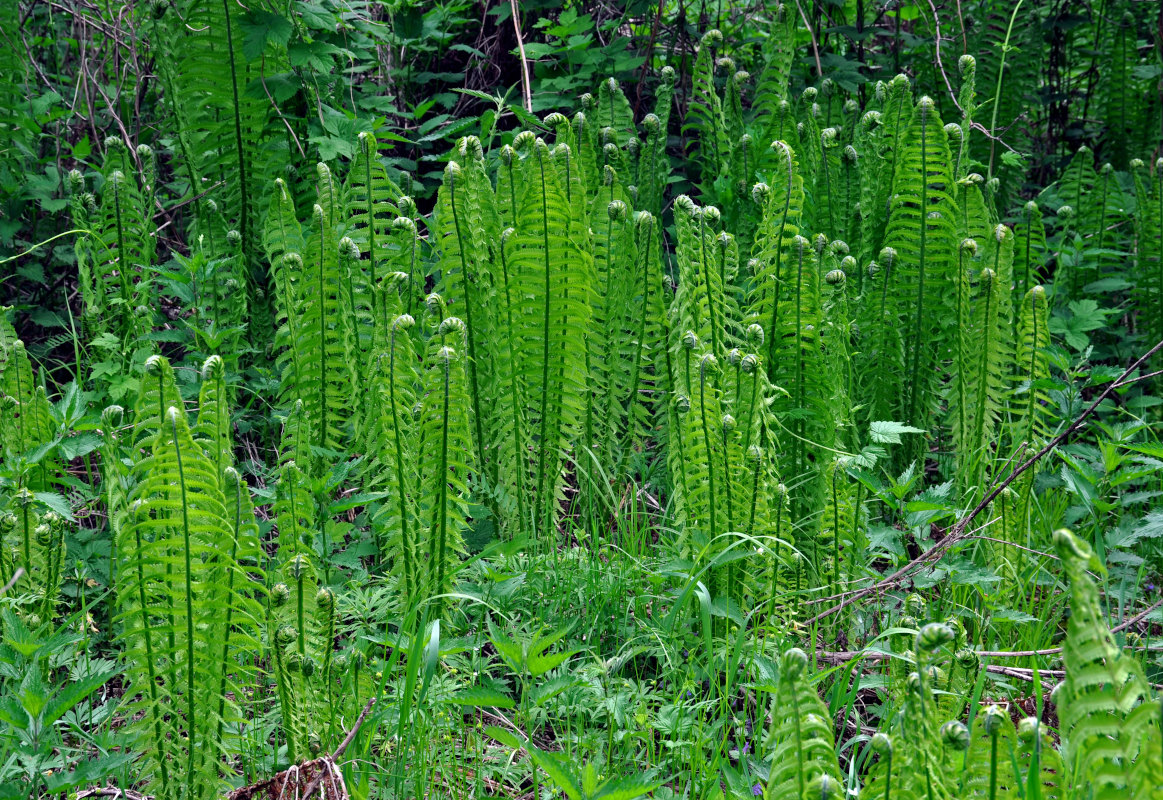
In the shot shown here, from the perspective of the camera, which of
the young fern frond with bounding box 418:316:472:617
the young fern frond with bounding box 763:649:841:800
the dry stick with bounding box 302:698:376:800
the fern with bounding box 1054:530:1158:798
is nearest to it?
A: the fern with bounding box 1054:530:1158:798

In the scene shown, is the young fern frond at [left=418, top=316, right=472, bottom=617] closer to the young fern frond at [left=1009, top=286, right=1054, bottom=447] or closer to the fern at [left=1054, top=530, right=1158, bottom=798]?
the fern at [left=1054, top=530, right=1158, bottom=798]

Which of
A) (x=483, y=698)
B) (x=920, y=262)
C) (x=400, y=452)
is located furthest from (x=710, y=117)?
(x=483, y=698)

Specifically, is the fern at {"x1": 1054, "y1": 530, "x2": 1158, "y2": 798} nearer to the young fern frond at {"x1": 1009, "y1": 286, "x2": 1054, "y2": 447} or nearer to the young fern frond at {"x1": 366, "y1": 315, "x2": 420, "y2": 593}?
the young fern frond at {"x1": 366, "y1": 315, "x2": 420, "y2": 593}

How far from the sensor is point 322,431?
3309 mm

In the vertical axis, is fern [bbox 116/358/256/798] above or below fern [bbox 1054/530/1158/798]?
below

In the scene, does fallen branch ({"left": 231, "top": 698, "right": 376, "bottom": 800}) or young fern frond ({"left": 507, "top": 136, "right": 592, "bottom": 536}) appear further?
young fern frond ({"left": 507, "top": 136, "right": 592, "bottom": 536})

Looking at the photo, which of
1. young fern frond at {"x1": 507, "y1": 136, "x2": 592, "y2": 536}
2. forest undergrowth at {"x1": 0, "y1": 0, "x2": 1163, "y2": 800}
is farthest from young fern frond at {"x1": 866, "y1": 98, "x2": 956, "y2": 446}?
young fern frond at {"x1": 507, "y1": 136, "x2": 592, "y2": 536}

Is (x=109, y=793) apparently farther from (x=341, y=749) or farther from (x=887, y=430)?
(x=887, y=430)

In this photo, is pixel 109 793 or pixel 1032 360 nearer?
pixel 109 793

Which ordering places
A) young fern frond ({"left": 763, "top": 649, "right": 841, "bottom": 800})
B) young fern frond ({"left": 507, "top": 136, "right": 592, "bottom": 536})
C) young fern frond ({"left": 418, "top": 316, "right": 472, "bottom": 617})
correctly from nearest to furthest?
young fern frond ({"left": 763, "top": 649, "right": 841, "bottom": 800}) → young fern frond ({"left": 418, "top": 316, "right": 472, "bottom": 617}) → young fern frond ({"left": 507, "top": 136, "right": 592, "bottom": 536})

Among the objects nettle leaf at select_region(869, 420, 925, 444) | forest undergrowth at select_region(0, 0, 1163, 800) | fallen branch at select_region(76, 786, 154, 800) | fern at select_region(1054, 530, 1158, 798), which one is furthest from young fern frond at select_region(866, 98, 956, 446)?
fallen branch at select_region(76, 786, 154, 800)

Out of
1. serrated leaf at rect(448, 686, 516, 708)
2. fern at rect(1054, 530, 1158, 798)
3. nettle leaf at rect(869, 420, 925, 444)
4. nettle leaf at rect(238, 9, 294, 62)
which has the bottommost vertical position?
serrated leaf at rect(448, 686, 516, 708)

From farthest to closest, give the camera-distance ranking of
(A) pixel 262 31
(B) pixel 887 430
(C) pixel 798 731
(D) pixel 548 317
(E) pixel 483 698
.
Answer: (A) pixel 262 31 < (D) pixel 548 317 < (B) pixel 887 430 < (E) pixel 483 698 < (C) pixel 798 731

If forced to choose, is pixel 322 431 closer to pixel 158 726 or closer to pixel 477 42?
pixel 158 726
